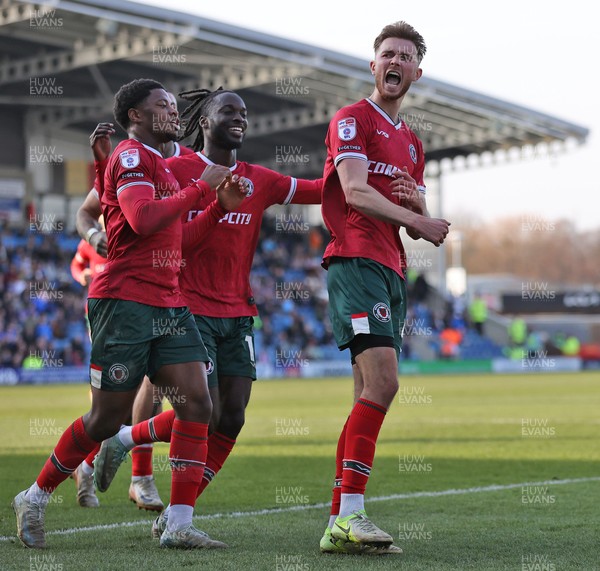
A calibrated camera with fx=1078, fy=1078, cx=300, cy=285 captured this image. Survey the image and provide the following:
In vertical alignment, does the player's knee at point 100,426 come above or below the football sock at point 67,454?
above

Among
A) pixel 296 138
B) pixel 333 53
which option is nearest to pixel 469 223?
pixel 296 138

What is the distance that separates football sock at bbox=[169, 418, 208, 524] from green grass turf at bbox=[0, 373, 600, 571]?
313 millimetres

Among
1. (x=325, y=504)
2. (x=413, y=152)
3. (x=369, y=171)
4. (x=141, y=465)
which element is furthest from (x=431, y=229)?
(x=141, y=465)

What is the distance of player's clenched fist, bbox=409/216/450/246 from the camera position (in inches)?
197

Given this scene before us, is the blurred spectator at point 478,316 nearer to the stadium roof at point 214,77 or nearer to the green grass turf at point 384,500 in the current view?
the stadium roof at point 214,77

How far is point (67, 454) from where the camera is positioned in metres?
5.21

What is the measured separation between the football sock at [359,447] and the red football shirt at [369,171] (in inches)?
28.7

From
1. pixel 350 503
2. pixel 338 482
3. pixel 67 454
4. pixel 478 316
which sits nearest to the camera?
pixel 350 503

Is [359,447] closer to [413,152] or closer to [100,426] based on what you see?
[100,426]

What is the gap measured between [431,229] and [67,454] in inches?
80.7

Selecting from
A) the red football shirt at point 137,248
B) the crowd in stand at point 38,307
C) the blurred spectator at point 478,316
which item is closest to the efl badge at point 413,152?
the red football shirt at point 137,248

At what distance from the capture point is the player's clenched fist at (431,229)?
5008mm

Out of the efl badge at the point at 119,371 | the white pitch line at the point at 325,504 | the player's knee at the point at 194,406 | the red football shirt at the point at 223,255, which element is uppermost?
the red football shirt at the point at 223,255

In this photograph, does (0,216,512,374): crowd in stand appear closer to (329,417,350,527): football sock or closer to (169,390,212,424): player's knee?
(329,417,350,527): football sock
